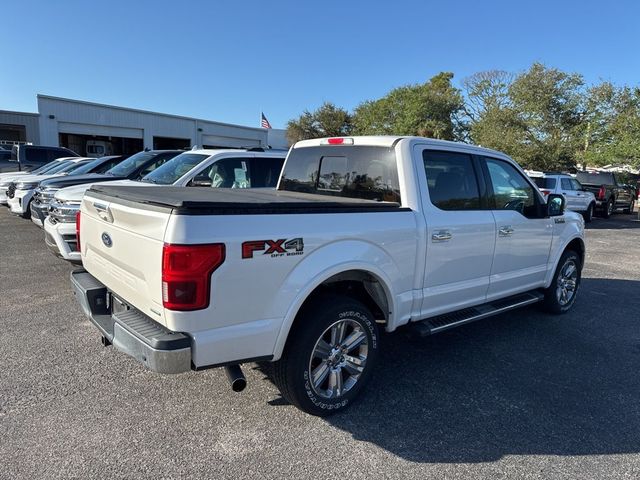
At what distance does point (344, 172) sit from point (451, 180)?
3.19ft

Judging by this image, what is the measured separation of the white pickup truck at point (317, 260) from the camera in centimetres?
259

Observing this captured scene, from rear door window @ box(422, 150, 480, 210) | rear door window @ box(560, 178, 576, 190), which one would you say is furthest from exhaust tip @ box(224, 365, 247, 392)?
rear door window @ box(560, 178, 576, 190)

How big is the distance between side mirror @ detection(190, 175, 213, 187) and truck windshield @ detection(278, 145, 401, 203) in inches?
96.5

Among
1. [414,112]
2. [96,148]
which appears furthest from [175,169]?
[414,112]

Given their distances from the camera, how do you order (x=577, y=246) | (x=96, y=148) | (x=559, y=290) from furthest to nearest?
1. (x=96, y=148)
2. (x=577, y=246)
3. (x=559, y=290)

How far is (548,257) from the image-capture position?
5340 mm

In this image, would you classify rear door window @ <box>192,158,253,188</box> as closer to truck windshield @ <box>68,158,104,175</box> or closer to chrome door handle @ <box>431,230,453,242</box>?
chrome door handle @ <box>431,230,453,242</box>

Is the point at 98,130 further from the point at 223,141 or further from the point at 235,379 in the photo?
the point at 235,379

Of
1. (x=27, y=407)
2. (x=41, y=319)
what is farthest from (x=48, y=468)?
(x=41, y=319)

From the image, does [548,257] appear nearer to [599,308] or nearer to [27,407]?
[599,308]

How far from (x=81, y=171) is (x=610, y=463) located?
12.0 meters

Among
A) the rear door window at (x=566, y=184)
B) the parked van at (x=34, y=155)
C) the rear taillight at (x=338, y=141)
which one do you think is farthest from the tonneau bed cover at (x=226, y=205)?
the parked van at (x=34, y=155)

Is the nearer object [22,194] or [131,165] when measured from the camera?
[131,165]

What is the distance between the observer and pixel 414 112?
37.7 meters
